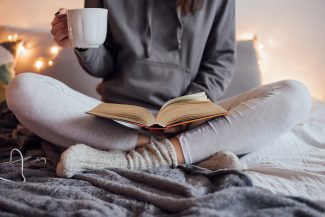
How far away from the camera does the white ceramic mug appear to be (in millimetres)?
790

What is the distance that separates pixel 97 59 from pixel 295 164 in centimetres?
56

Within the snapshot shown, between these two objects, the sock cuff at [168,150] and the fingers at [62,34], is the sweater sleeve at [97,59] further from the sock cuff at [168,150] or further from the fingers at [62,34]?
the sock cuff at [168,150]

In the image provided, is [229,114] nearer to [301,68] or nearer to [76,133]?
[76,133]

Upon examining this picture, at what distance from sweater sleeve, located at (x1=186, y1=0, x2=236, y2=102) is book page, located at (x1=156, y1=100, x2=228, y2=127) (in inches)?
10.7

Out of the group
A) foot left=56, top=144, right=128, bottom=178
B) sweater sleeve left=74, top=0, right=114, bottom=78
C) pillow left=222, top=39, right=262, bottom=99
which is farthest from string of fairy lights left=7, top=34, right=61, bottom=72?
foot left=56, top=144, right=128, bottom=178

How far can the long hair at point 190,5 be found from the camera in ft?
3.44

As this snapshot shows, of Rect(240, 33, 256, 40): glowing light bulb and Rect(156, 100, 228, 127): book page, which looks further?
Rect(240, 33, 256, 40): glowing light bulb

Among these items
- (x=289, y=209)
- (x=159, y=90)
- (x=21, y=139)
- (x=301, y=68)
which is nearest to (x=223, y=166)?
(x=289, y=209)

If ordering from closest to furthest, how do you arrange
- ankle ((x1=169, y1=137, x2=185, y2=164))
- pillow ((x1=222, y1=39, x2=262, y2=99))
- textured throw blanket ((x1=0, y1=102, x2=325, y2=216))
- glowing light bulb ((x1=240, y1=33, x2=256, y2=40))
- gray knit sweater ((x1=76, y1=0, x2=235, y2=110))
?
textured throw blanket ((x1=0, y1=102, x2=325, y2=216))
ankle ((x1=169, y1=137, x2=185, y2=164))
gray knit sweater ((x1=76, y1=0, x2=235, y2=110))
pillow ((x1=222, y1=39, x2=262, y2=99))
glowing light bulb ((x1=240, y1=33, x2=256, y2=40))

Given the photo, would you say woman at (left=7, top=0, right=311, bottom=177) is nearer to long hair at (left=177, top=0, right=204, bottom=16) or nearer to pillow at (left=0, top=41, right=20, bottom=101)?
long hair at (left=177, top=0, right=204, bottom=16)

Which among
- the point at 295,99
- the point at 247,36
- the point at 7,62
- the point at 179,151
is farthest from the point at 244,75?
the point at 7,62

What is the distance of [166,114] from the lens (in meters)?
0.78

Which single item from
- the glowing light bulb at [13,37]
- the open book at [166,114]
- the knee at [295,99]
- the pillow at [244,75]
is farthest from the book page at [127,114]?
the glowing light bulb at [13,37]

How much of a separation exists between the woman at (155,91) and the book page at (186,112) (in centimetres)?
7
